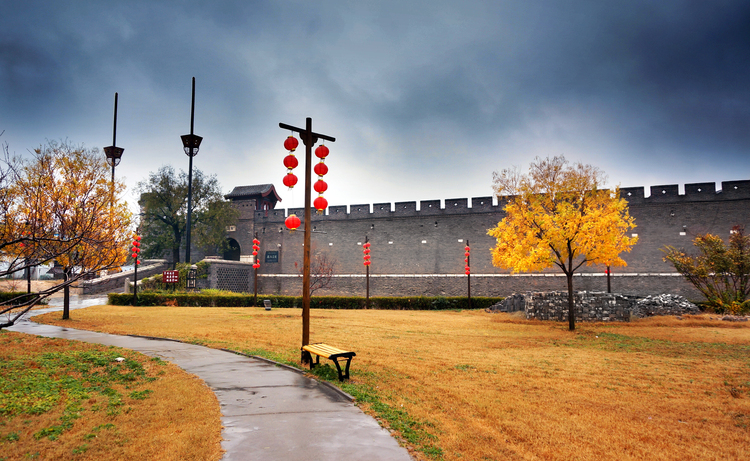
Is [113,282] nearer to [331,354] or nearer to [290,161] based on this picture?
[290,161]

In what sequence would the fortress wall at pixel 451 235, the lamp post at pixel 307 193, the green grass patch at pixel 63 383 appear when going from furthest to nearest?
the fortress wall at pixel 451 235, the lamp post at pixel 307 193, the green grass patch at pixel 63 383

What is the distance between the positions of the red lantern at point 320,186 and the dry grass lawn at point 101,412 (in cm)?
361

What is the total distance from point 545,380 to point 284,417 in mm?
4469

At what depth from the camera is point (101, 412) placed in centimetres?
445

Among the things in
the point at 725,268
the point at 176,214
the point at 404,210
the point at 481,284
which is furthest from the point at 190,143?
the point at 725,268

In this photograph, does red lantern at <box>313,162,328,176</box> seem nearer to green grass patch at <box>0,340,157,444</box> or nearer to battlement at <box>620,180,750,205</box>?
green grass patch at <box>0,340,157,444</box>

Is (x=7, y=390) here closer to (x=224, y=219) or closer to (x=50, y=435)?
(x=50, y=435)

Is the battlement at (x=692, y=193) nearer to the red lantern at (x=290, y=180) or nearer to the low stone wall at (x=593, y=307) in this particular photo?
the low stone wall at (x=593, y=307)

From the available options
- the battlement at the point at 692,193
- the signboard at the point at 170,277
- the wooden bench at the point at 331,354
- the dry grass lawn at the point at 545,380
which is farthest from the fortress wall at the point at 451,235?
the wooden bench at the point at 331,354

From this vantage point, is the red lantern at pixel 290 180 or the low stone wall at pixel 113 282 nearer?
the red lantern at pixel 290 180

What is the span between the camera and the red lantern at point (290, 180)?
783 centimetres

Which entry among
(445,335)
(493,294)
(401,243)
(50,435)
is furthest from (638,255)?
(50,435)

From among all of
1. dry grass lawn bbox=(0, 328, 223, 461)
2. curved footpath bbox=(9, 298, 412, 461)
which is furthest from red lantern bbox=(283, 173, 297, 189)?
dry grass lawn bbox=(0, 328, 223, 461)

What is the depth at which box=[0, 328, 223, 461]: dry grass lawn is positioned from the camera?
11.7 feet
